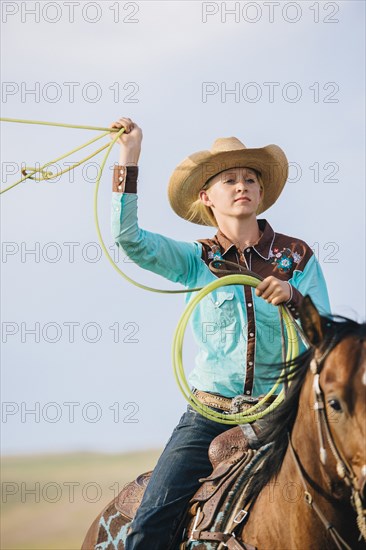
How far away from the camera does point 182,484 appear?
199 inches

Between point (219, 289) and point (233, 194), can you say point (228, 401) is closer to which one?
point (219, 289)

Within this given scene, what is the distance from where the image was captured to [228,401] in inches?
209

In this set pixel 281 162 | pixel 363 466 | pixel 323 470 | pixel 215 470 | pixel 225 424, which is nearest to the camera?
pixel 363 466

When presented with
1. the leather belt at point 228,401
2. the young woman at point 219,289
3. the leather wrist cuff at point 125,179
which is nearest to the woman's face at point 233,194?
the young woman at point 219,289

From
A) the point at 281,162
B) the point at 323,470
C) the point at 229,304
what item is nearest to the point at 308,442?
the point at 323,470

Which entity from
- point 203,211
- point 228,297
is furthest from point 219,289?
point 203,211

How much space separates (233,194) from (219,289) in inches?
25.9

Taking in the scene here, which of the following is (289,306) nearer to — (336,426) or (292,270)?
(292,270)

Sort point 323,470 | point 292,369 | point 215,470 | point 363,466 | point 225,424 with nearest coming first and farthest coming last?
point 363,466 → point 323,470 → point 292,369 → point 215,470 → point 225,424

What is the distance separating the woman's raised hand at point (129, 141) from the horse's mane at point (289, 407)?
158 cm

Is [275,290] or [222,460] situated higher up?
[275,290]

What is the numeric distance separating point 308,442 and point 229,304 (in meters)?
1.40

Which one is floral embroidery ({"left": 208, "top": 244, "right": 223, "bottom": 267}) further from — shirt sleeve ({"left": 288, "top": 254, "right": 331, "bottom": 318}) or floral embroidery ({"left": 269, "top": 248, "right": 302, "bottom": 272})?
shirt sleeve ({"left": 288, "top": 254, "right": 331, "bottom": 318})

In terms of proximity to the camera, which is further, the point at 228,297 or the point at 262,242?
the point at 262,242
